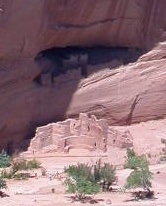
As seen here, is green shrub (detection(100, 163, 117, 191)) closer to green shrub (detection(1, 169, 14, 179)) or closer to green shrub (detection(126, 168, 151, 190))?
green shrub (detection(126, 168, 151, 190))

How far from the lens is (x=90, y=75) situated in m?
20.6

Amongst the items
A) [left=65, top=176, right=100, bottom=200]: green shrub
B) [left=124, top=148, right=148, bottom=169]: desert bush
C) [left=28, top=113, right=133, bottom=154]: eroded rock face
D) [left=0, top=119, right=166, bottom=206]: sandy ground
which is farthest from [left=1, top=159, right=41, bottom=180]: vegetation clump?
[left=65, top=176, right=100, bottom=200]: green shrub

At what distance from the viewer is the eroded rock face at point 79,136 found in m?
18.9

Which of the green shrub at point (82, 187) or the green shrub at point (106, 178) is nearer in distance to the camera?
the green shrub at point (82, 187)

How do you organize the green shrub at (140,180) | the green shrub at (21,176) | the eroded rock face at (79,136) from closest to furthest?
1. the green shrub at (140,180)
2. the green shrub at (21,176)
3. the eroded rock face at (79,136)

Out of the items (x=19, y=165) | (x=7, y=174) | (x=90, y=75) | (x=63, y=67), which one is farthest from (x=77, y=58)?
(x=7, y=174)

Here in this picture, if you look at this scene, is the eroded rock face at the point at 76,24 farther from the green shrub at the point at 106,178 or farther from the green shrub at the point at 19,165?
the green shrub at the point at 106,178

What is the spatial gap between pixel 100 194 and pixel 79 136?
5.91 m

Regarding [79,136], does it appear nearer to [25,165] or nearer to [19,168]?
[25,165]

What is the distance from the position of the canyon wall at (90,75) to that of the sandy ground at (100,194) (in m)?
0.80

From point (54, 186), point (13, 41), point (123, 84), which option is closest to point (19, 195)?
point (54, 186)

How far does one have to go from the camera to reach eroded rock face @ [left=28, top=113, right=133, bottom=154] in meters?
18.9

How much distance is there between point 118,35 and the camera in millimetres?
20812

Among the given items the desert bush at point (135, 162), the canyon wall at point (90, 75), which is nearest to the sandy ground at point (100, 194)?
the desert bush at point (135, 162)
